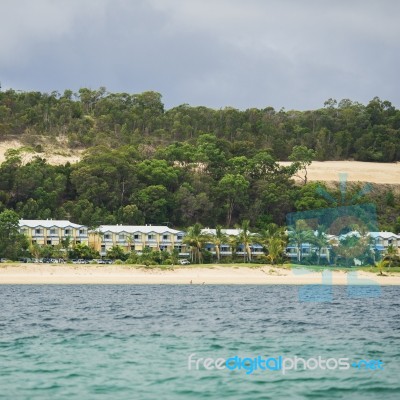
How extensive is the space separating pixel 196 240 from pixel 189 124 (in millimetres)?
79237

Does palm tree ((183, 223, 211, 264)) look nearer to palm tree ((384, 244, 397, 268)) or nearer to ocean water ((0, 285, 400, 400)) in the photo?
palm tree ((384, 244, 397, 268))

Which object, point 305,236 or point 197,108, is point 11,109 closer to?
point 197,108

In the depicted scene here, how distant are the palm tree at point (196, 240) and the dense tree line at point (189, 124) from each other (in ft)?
179

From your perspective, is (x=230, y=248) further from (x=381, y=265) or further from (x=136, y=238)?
(x=381, y=265)

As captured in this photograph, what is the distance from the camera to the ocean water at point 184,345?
2277 centimetres

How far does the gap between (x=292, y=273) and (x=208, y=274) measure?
32.3 ft

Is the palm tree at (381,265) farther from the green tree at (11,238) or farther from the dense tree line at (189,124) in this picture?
the dense tree line at (189,124)

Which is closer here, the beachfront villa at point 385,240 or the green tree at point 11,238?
the green tree at point 11,238

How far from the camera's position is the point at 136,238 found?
103062mm

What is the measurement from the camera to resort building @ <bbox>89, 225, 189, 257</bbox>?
101 meters

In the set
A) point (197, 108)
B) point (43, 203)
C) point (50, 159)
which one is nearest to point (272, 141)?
point (197, 108)

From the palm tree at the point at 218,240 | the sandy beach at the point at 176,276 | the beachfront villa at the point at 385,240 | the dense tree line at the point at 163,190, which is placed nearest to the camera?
the sandy beach at the point at 176,276

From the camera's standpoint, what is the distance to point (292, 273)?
283ft

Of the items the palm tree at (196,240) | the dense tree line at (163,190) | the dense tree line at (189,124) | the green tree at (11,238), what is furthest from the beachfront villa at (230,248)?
the dense tree line at (189,124)
